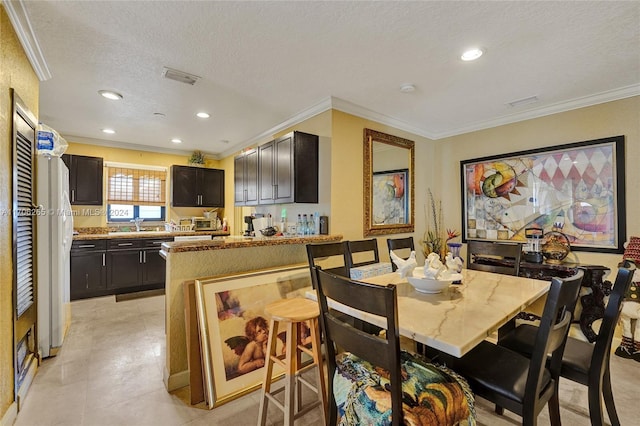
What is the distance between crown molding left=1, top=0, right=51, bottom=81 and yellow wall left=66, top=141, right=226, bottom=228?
2.70m

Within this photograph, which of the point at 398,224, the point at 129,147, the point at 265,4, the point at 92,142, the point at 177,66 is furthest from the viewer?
the point at 129,147

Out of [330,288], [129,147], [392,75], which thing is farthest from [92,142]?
[330,288]

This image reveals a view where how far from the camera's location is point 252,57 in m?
2.31

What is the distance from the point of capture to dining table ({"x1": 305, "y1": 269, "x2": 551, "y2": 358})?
114 centimetres

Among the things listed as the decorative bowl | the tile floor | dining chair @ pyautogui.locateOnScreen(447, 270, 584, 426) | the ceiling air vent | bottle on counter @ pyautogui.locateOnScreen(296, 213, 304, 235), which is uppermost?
the ceiling air vent

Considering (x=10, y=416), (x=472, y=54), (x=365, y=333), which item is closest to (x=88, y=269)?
(x=10, y=416)

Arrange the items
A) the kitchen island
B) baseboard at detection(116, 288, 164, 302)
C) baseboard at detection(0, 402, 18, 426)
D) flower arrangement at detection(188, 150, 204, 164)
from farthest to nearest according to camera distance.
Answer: flower arrangement at detection(188, 150, 204, 164) < baseboard at detection(116, 288, 164, 302) < the kitchen island < baseboard at detection(0, 402, 18, 426)

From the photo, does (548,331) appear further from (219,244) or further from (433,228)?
(433,228)

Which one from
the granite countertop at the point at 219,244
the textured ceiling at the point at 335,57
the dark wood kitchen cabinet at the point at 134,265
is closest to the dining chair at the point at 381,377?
the granite countertop at the point at 219,244

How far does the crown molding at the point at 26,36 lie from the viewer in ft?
5.65

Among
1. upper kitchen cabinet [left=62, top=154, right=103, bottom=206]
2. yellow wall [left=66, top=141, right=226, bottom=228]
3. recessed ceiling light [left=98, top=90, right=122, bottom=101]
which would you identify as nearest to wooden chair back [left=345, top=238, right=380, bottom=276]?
recessed ceiling light [left=98, top=90, right=122, bottom=101]

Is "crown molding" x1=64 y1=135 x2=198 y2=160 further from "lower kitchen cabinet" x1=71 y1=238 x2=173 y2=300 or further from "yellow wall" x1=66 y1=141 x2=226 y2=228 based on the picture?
"lower kitchen cabinet" x1=71 y1=238 x2=173 y2=300

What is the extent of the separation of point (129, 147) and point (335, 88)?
4196mm

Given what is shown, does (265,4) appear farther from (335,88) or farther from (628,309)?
(628,309)
